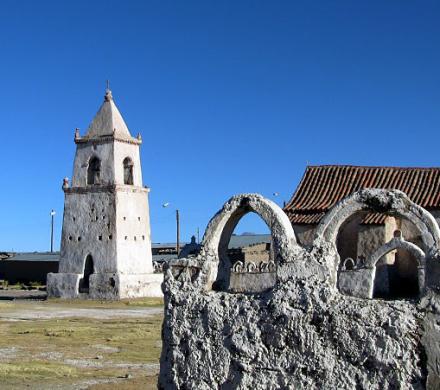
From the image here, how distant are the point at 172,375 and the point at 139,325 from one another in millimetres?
14022

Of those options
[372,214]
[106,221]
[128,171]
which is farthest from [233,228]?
[128,171]

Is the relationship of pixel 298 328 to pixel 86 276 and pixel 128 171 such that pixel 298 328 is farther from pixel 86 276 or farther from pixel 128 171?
pixel 86 276

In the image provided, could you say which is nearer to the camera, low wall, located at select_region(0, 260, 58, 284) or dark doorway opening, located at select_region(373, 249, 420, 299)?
dark doorway opening, located at select_region(373, 249, 420, 299)

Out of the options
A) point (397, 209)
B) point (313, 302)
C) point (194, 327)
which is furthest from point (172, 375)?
point (397, 209)

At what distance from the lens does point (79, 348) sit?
15.5 metres

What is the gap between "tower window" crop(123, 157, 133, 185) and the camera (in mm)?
33044

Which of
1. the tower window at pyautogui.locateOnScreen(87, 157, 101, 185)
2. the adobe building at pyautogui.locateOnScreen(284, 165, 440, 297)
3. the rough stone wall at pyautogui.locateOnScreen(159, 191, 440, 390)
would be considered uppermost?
the tower window at pyautogui.locateOnScreen(87, 157, 101, 185)

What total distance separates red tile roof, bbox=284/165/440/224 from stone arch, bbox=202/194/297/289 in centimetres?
2176

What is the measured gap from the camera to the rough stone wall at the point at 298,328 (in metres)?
5.64

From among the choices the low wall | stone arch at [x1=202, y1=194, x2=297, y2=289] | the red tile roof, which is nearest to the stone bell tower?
the red tile roof

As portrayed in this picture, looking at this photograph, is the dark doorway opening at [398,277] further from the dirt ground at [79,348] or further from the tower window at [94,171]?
the tower window at [94,171]

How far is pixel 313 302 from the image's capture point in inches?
241

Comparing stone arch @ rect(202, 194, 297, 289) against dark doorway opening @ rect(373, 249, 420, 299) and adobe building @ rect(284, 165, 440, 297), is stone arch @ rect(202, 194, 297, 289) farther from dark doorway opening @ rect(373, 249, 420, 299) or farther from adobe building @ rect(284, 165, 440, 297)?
dark doorway opening @ rect(373, 249, 420, 299)

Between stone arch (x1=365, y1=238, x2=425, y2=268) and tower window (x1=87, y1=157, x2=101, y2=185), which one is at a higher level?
tower window (x1=87, y1=157, x2=101, y2=185)
